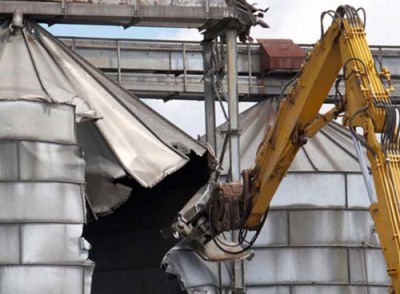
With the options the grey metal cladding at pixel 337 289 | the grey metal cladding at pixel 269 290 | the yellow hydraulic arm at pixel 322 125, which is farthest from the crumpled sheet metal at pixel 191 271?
the grey metal cladding at pixel 337 289

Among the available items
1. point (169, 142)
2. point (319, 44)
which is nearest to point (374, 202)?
point (319, 44)

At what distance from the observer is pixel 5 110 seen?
89.0 ft

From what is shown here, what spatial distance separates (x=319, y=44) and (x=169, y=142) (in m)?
6.31

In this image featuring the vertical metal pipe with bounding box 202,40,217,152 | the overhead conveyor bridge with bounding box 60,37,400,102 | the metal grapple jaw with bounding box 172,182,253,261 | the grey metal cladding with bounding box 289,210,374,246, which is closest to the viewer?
the metal grapple jaw with bounding box 172,182,253,261

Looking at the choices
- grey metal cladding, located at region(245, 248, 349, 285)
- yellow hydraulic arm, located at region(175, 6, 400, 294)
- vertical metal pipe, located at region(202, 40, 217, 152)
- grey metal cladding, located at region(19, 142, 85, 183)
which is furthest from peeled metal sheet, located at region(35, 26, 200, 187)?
grey metal cladding, located at region(245, 248, 349, 285)

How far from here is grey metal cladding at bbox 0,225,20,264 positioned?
86.6 ft

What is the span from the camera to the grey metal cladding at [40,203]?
2669 cm

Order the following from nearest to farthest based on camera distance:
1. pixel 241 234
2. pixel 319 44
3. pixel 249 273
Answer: pixel 319 44, pixel 241 234, pixel 249 273

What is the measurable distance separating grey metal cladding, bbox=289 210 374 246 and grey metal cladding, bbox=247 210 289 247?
0.47 feet

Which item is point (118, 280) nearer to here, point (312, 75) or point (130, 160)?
point (130, 160)

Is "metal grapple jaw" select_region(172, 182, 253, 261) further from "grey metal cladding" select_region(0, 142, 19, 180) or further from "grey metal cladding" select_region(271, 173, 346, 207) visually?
"grey metal cladding" select_region(0, 142, 19, 180)

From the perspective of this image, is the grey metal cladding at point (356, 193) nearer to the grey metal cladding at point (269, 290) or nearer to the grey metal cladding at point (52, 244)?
the grey metal cladding at point (269, 290)

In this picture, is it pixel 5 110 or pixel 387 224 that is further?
pixel 5 110

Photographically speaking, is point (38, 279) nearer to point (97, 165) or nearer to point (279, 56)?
point (97, 165)
